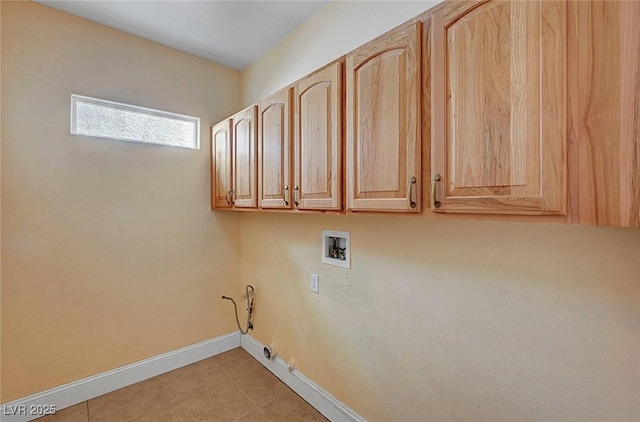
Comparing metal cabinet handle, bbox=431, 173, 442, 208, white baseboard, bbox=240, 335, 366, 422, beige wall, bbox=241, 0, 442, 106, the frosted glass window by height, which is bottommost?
white baseboard, bbox=240, 335, 366, 422

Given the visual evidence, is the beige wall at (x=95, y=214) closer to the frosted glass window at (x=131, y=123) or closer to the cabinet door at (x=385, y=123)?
the frosted glass window at (x=131, y=123)

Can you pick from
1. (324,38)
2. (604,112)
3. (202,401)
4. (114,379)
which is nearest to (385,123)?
(604,112)

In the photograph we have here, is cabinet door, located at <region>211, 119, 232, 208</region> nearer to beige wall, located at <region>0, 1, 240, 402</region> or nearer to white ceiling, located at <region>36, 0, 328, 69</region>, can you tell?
beige wall, located at <region>0, 1, 240, 402</region>

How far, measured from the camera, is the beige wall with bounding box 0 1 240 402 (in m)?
1.86

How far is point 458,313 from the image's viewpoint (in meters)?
1.30

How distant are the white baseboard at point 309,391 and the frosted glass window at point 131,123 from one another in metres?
2.02

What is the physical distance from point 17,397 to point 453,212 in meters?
2.87

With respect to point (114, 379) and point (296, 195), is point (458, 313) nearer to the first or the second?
point (296, 195)

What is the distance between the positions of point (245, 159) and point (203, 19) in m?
1.07

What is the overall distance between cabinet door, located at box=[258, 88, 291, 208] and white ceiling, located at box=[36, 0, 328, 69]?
69 centimetres

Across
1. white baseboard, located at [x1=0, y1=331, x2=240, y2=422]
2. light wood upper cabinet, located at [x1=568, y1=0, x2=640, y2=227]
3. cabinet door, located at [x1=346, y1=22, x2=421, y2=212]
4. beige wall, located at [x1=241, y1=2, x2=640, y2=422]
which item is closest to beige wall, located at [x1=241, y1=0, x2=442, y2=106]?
beige wall, located at [x1=241, y1=2, x2=640, y2=422]

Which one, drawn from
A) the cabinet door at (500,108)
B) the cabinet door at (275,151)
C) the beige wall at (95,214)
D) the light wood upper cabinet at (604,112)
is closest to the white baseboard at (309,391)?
the beige wall at (95,214)

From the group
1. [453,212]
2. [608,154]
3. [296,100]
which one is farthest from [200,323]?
[608,154]

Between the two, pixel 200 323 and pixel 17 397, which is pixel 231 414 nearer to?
pixel 200 323
